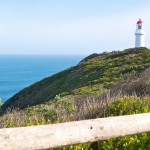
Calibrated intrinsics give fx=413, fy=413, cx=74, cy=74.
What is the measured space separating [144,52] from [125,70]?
27.3 ft

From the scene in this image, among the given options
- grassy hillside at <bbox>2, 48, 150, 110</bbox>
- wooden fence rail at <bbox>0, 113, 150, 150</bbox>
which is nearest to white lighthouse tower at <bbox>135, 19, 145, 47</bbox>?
grassy hillside at <bbox>2, 48, 150, 110</bbox>

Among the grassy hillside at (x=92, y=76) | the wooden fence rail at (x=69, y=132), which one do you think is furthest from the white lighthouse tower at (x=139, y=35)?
the wooden fence rail at (x=69, y=132)

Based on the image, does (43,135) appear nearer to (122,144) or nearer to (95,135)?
(95,135)

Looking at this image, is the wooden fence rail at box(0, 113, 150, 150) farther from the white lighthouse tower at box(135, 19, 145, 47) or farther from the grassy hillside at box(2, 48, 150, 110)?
the white lighthouse tower at box(135, 19, 145, 47)

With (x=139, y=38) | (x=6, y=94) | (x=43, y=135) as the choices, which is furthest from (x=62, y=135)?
(x=6, y=94)

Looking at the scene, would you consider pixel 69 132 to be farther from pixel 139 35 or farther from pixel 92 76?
pixel 139 35

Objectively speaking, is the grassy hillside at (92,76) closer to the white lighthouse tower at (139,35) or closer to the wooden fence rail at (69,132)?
the white lighthouse tower at (139,35)

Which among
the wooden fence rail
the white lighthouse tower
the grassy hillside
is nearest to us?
the wooden fence rail

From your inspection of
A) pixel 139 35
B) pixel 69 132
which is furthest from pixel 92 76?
pixel 69 132

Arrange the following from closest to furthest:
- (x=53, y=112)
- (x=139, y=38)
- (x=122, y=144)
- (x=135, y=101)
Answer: (x=122, y=144)
(x=135, y=101)
(x=53, y=112)
(x=139, y=38)

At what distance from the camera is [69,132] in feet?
15.8

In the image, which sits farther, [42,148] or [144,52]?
[144,52]

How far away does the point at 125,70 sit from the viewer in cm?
3056

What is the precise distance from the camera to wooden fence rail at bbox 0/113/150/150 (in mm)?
4414
